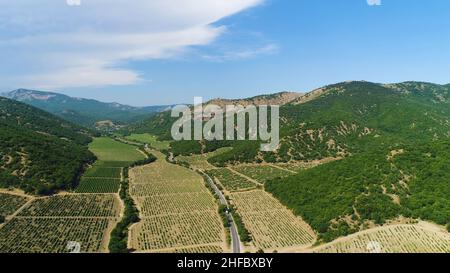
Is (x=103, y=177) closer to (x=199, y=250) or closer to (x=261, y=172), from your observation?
(x=261, y=172)

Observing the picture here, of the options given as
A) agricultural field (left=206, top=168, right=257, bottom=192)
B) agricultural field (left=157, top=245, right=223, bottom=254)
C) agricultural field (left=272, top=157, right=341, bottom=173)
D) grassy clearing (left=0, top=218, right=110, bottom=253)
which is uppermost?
agricultural field (left=272, top=157, right=341, bottom=173)

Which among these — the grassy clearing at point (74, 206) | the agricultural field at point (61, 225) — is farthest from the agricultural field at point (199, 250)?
the grassy clearing at point (74, 206)

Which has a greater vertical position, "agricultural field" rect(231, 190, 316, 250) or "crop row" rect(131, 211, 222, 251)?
"agricultural field" rect(231, 190, 316, 250)

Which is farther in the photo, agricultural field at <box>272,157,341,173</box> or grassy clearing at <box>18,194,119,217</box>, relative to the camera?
agricultural field at <box>272,157,341,173</box>

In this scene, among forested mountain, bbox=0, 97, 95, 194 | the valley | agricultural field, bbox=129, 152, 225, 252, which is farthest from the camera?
forested mountain, bbox=0, 97, 95, 194

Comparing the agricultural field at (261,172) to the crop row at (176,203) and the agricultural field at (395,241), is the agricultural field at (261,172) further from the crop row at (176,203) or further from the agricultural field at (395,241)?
the agricultural field at (395,241)

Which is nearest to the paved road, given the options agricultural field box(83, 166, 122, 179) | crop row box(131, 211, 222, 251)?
crop row box(131, 211, 222, 251)

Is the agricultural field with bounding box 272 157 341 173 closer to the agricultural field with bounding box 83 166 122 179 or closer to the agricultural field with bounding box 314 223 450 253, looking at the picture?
the agricultural field with bounding box 83 166 122 179
